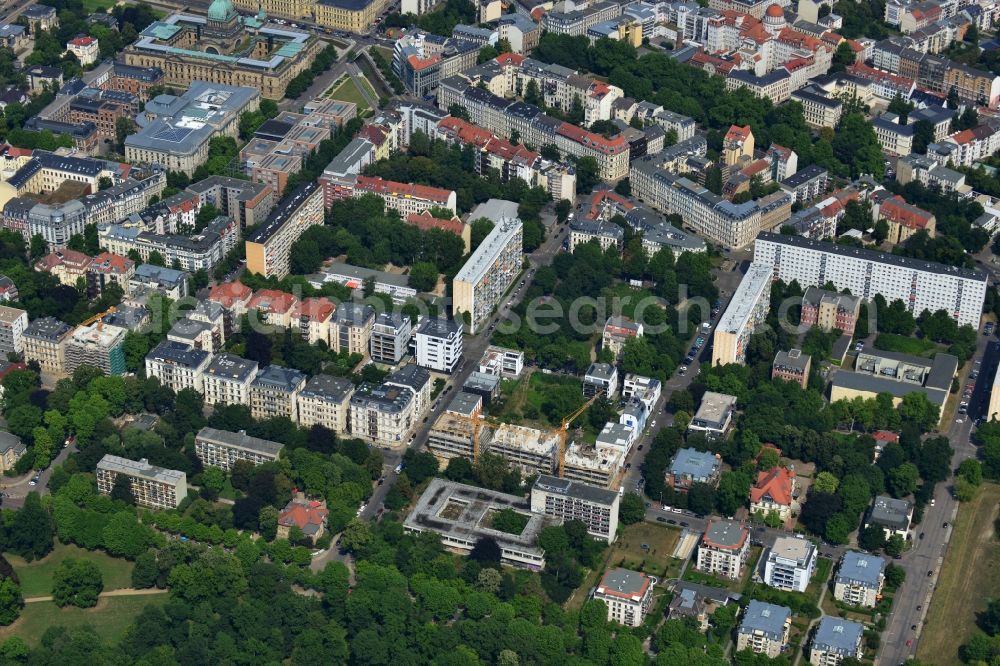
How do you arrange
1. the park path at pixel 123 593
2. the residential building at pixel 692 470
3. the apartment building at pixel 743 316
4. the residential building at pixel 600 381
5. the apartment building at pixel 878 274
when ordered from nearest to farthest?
the park path at pixel 123 593
the residential building at pixel 692 470
the residential building at pixel 600 381
the apartment building at pixel 743 316
the apartment building at pixel 878 274

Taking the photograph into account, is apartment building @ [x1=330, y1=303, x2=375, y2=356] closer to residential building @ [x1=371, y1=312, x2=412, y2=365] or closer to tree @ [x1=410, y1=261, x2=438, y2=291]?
residential building @ [x1=371, y1=312, x2=412, y2=365]

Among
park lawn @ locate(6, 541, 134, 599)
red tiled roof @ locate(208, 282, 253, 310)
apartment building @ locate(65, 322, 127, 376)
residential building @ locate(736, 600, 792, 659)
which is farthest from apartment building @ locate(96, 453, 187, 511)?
residential building @ locate(736, 600, 792, 659)

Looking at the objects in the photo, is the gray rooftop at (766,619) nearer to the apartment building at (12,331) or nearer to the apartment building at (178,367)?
the apartment building at (178,367)

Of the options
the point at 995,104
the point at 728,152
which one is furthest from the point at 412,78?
the point at 995,104

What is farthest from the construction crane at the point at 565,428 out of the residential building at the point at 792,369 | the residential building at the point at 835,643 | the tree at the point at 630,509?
the residential building at the point at 835,643

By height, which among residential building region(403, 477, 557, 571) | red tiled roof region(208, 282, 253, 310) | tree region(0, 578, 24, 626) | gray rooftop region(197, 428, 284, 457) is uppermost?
red tiled roof region(208, 282, 253, 310)

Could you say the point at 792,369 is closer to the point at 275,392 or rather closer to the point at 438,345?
the point at 438,345
